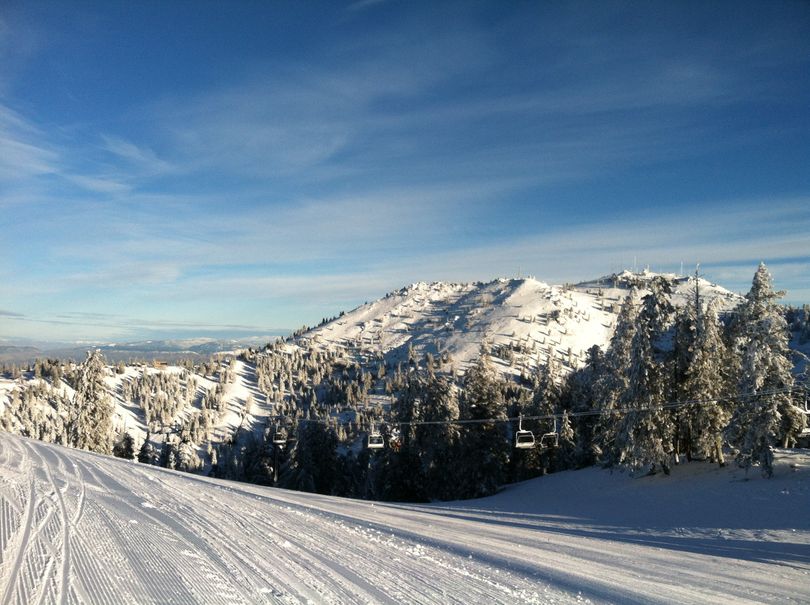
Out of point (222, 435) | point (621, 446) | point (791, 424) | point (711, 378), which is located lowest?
point (222, 435)

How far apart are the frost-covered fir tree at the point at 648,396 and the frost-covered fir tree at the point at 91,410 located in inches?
1481

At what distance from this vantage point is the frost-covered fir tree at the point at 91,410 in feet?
128

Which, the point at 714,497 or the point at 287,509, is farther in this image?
the point at 714,497

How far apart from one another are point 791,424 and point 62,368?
179 m

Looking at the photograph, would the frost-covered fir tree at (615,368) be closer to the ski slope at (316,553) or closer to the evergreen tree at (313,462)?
the ski slope at (316,553)

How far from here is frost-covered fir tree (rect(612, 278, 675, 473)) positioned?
94.2ft

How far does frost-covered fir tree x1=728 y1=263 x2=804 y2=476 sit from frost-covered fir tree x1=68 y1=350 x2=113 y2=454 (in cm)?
4282

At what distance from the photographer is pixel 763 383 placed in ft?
80.4

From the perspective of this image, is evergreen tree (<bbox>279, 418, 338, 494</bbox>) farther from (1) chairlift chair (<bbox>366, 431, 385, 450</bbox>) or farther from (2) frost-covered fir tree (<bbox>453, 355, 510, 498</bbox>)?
(2) frost-covered fir tree (<bbox>453, 355, 510, 498</bbox>)

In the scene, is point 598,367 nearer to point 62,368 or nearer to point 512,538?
point 512,538

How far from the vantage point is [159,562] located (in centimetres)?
718

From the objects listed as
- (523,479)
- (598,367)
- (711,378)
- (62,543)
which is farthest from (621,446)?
(62,543)

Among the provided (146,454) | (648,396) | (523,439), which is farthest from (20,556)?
(146,454)

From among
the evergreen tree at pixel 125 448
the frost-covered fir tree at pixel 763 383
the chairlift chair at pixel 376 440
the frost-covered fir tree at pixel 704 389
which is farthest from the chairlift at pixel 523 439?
the evergreen tree at pixel 125 448
